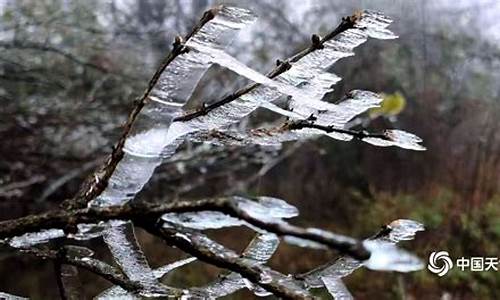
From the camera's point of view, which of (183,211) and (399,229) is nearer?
(183,211)

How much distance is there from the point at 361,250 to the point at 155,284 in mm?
157

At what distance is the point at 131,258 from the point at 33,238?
2.2 inches

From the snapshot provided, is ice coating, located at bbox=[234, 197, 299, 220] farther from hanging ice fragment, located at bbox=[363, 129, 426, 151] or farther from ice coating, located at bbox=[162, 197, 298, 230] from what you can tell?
hanging ice fragment, located at bbox=[363, 129, 426, 151]

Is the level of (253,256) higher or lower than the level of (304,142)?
higher

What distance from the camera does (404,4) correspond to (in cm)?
352

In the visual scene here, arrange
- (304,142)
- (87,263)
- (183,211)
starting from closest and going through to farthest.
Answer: (183,211), (87,263), (304,142)

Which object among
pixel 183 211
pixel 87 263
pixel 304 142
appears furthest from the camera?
pixel 304 142

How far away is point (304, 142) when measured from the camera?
3.71 m

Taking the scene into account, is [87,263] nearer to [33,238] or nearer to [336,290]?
[33,238]

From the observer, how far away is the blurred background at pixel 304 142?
244cm

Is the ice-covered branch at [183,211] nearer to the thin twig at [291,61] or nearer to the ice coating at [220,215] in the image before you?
the ice coating at [220,215]

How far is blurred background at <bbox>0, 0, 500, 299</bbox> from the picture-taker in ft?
8.02

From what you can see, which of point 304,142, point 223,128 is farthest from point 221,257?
point 304,142

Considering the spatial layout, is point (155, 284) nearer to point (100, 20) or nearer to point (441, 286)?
point (100, 20)
